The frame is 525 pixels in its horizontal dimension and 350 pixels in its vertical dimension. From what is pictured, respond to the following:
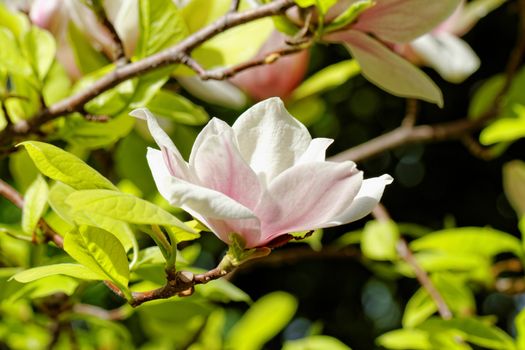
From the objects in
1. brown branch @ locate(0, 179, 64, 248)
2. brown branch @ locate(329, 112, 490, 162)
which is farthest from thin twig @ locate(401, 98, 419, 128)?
brown branch @ locate(0, 179, 64, 248)

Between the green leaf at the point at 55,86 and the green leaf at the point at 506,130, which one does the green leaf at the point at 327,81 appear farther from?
the green leaf at the point at 55,86

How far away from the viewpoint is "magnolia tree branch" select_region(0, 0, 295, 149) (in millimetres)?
493

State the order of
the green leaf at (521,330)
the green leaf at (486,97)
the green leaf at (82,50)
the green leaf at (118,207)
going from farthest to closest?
the green leaf at (486,97), the green leaf at (82,50), the green leaf at (521,330), the green leaf at (118,207)

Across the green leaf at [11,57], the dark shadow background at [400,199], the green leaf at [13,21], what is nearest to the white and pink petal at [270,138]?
the green leaf at [11,57]

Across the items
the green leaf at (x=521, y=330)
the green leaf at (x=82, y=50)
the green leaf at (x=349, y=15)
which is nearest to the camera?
the green leaf at (x=349, y=15)

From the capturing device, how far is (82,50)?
69cm

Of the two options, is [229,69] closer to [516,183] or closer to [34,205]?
[34,205]

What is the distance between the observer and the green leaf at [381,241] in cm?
87

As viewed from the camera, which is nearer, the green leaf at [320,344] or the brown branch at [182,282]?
the brown branch at [182,282]

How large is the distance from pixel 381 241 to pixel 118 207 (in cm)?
59

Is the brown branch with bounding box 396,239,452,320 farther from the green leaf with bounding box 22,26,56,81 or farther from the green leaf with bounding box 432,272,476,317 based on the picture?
the green leaf with bounding box 22,26,56,81

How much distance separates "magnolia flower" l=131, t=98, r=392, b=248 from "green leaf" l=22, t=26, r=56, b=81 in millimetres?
193

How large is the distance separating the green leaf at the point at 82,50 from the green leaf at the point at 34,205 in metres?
0.22

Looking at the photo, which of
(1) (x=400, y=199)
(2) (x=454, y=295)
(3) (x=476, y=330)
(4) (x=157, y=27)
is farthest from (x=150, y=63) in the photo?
(1) (x=400, y=199)
